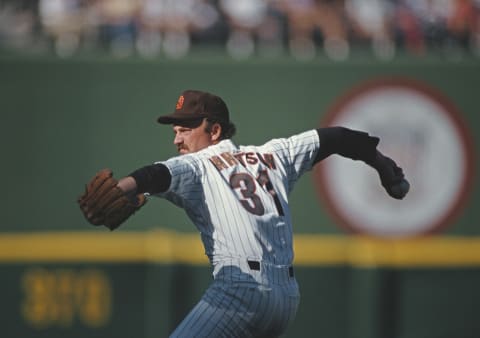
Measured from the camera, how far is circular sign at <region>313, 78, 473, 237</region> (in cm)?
1012

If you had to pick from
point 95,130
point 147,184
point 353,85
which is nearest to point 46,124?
point 95,130

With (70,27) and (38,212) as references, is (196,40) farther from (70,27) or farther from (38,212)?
(38,212)

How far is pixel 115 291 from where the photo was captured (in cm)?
862

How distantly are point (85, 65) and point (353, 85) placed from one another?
258 centimetres

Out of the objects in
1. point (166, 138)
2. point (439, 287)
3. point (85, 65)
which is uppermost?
point (85, 65)

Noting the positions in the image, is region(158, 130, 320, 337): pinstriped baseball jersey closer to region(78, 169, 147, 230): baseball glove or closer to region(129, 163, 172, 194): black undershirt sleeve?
region(129, 163, 172, 194): black undershirt sleeve

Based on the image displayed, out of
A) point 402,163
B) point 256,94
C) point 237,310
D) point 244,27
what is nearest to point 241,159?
point 237,310

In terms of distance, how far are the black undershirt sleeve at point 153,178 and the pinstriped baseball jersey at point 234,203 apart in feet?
0.40

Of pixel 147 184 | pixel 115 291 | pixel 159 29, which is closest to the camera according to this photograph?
pixel 147 184

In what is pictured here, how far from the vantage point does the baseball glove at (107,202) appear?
4.09 metres

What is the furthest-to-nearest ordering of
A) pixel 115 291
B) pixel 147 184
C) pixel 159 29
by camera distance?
pixel 159 29 → pixel 115 291 → pixel 147 184

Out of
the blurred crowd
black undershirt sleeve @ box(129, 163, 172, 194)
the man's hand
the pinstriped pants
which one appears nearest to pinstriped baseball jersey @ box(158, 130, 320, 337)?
the pinstriped pants

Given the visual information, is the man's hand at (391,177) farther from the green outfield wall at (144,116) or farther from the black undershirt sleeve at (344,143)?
the green outfield wall at (144,116)

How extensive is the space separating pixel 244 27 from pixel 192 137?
5.16m
